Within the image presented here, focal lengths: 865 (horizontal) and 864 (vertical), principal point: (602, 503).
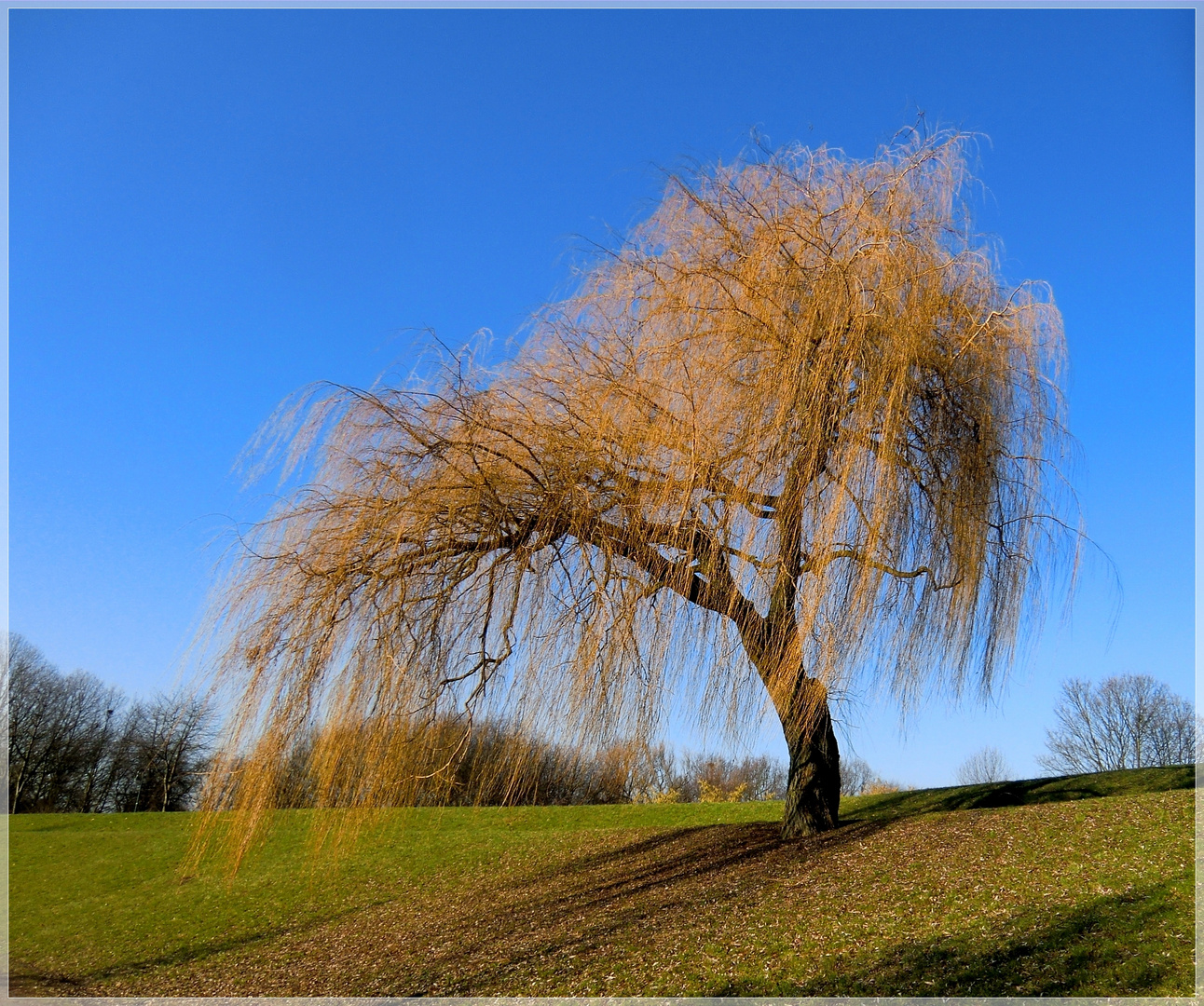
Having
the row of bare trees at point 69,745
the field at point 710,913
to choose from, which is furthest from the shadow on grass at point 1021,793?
the row of bare trees at point 69,745

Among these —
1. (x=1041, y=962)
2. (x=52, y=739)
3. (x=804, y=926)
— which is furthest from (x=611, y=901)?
(x=52, y=739)

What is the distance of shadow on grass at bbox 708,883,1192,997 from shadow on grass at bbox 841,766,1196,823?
14.9ft

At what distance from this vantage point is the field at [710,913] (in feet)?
19.4

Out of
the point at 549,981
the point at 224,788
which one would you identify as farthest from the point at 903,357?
the point at 224,788

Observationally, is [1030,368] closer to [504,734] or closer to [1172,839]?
[1172,839]

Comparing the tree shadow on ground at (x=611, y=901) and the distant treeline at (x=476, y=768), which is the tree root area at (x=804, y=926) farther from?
the distant treeline at (x=476, y=768)

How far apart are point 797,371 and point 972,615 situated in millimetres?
2852

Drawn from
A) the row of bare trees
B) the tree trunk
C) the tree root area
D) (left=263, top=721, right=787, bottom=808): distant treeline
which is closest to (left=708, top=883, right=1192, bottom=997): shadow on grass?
the tree root area

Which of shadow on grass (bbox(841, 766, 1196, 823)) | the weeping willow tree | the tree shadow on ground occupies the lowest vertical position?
the tree shadow on ground

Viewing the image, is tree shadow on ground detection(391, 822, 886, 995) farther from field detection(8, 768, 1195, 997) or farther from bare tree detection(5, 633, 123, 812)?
bare tree detection(5, 633, 123, 812)

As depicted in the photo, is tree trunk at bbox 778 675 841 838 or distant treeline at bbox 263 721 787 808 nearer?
distant treeline at bbox 263 721 787 808

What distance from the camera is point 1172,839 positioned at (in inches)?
294

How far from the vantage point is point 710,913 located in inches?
300

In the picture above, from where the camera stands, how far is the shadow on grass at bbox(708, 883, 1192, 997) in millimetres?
5320
